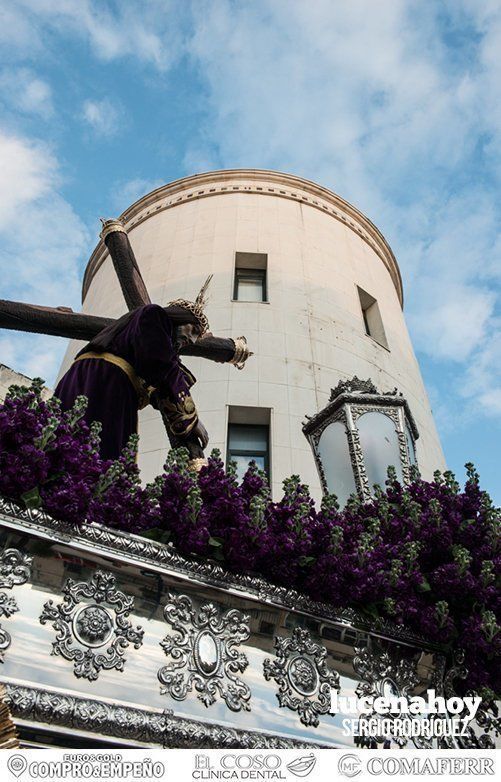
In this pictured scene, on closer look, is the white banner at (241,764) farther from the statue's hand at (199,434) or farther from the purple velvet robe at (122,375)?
the statue's hand at (199,434)

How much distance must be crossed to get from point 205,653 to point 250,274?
1105 centimetres

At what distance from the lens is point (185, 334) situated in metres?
6.63

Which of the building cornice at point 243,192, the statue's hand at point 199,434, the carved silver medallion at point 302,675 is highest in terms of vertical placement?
the building cornice at point 243,192

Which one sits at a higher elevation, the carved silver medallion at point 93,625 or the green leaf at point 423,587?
the green leaf at point 423,587

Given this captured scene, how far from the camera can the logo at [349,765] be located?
12.7 feet

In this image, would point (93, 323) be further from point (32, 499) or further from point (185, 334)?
point (32, 499)

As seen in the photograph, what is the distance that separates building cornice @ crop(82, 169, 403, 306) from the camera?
16.8 metres

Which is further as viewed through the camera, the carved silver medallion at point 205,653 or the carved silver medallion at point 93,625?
the carved silver medallion at point 205,653

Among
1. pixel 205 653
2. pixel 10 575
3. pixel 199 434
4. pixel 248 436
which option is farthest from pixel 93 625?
pixel 248 436

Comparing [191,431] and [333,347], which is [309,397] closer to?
[333,347]

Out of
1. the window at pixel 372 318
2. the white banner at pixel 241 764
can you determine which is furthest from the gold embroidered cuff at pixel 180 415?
the window at pixel 372 318

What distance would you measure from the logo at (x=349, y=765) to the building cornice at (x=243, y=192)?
14.1m

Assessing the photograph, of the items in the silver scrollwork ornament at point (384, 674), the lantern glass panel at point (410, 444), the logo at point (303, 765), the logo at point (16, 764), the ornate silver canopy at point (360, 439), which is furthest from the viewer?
the lantern glass panel at point (410, 444)

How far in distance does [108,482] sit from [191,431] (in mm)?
1900
